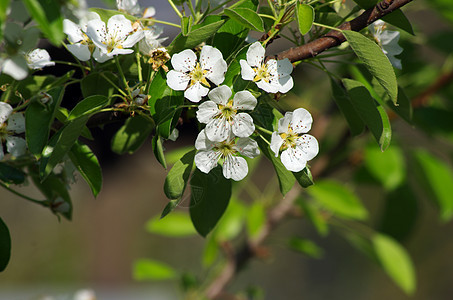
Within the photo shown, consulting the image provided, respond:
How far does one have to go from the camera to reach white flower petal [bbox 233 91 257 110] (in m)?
0.54

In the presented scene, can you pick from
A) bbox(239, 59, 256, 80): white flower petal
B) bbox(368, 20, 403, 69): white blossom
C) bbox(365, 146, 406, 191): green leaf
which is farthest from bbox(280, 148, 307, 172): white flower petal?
bbox(365, 146, 406, 191): green leaf

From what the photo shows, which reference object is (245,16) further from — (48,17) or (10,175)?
(10,175)

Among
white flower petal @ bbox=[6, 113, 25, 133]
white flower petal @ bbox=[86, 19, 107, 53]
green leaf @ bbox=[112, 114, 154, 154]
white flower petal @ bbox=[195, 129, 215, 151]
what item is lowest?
green leaf @ bbox=[112, 114, 154, 154]

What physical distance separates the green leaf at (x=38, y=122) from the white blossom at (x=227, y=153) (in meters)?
0.18

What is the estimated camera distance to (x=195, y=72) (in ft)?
1.83

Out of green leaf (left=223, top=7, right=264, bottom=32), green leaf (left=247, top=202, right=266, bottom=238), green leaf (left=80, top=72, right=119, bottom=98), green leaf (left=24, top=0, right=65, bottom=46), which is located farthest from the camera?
green leaf (left=247, top=202, right=266, bottom=238)

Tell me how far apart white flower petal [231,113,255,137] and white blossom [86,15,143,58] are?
151 millimetres

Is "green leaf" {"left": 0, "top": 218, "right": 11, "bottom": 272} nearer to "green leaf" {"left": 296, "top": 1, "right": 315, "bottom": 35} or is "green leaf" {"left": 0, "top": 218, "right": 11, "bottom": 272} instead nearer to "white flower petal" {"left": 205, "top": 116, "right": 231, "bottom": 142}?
"white flower petal" {"left": 205, "top": 116, "right": 231, "bottom": 142}

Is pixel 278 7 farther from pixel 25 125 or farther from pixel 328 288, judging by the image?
pixel 328 288

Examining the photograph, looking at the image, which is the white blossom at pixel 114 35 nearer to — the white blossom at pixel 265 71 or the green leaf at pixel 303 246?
the white blossom at pixel 265 71

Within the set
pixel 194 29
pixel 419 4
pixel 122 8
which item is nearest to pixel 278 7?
pixel 194 29

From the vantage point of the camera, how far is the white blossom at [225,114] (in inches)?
21.6

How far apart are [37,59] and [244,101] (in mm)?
257

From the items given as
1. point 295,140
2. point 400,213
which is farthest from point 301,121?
point 400,213
